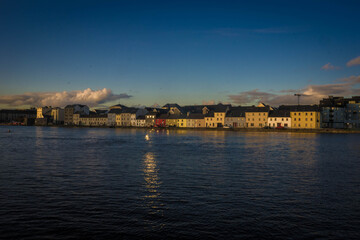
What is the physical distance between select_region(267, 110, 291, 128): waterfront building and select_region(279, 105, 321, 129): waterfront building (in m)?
1.56

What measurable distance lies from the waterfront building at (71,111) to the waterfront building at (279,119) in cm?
11903

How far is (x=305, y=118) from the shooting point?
106 m

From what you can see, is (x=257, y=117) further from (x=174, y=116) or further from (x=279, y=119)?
(x=174, y=116)

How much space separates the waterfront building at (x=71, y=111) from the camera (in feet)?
598

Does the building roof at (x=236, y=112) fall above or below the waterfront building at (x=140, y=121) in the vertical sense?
above

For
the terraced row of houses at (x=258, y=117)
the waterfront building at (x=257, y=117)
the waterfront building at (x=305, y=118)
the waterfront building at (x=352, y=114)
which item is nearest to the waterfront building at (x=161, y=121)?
the terraced row of houses at (x=258, y=117)

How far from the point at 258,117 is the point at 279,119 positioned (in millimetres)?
8024

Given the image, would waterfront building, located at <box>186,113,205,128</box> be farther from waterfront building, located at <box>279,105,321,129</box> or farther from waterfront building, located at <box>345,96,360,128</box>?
waterfront building, located at <box>345,96,360,128</box>

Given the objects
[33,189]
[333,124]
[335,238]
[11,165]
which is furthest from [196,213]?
[333,124]

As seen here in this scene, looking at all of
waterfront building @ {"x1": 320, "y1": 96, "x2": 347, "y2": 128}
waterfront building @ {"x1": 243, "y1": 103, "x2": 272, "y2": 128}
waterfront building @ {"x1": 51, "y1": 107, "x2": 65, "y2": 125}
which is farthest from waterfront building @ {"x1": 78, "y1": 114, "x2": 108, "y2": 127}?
waterfront building @ {"x1": 320, "y1": 96, "x2": 347, "y2": 128}

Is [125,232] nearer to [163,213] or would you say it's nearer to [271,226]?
[163,213]

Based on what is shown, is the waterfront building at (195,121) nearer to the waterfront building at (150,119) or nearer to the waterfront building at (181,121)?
the waterfront building at (181,121)

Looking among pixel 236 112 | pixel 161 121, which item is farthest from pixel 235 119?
pixel 161 121

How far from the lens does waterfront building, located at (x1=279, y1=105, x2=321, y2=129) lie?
105 m
